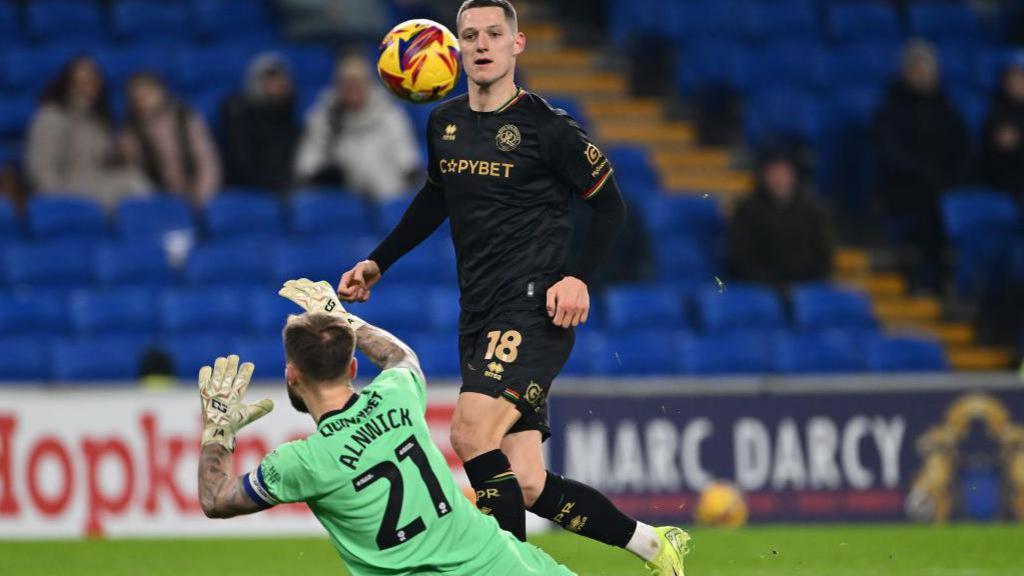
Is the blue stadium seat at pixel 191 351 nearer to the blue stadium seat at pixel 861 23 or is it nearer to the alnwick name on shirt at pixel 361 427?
the alnwick name on shirt at pixel 361 427

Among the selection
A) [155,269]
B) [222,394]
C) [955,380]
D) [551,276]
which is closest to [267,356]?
[155,269]

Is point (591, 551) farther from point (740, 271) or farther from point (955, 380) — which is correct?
point (740, 271)

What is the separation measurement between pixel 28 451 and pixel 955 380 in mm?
6272

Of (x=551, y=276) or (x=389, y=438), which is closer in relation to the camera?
(x=389, y=438)

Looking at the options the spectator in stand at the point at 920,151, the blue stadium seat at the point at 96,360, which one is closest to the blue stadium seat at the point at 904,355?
the spectator in stand at the point at 920,151

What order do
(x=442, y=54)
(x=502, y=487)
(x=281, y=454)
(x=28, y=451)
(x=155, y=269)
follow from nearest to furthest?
(x=281, y=454), (x=502, y=487), (x=442, y=54), (x=28, y=451), (x=155, y=269)

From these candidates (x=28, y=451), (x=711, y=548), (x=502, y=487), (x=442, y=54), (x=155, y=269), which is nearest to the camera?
(x=502, y=487)

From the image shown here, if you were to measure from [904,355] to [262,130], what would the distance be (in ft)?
17.8

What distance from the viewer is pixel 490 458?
5871mm

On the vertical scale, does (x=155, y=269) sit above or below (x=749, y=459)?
above

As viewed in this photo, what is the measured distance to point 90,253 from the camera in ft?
40.4

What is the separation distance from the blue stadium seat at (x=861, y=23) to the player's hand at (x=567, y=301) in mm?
11029

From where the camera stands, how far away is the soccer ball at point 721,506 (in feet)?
35.8

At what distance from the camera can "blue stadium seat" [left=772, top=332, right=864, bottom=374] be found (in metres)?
12.2
